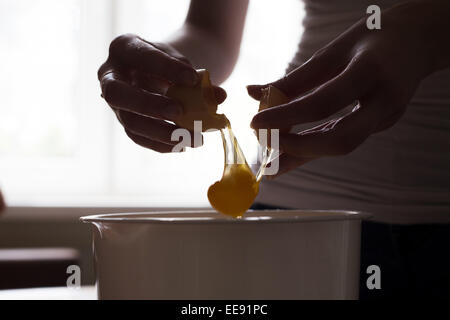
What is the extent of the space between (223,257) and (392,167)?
294 millimetres

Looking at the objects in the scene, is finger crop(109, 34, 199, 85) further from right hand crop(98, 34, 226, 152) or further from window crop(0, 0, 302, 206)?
window crop(0, 0, 302, 206)

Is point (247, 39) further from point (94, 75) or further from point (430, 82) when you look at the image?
point (430, 82)

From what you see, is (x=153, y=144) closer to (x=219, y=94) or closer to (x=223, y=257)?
(x=219, y=94)

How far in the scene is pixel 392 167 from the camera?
56 cm

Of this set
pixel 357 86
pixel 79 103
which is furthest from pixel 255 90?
pixel 79 103

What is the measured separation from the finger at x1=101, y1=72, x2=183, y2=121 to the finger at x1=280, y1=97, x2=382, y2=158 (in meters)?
0.07

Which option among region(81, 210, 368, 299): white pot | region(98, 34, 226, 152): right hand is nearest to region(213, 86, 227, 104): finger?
region(98, 34, 226, 152): right hand

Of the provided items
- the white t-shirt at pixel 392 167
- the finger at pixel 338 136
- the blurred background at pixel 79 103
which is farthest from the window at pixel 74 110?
the finger at pixel 338 136

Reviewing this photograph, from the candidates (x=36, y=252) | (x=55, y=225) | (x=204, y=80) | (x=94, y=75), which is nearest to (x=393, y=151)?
(x=204, y=80)

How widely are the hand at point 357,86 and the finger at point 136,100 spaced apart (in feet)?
0.20

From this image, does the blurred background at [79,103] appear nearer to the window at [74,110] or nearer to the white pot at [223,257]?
the window at [74,110]

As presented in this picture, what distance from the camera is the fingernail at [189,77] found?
0.39 meters
